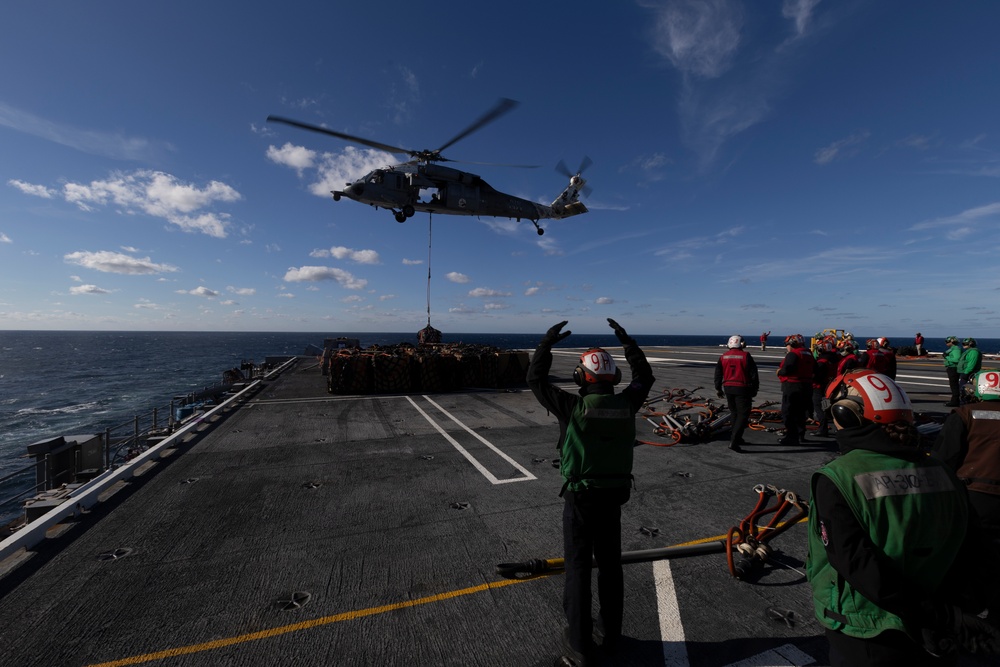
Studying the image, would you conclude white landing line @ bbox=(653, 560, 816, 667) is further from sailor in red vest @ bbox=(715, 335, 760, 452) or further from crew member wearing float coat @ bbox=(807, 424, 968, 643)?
sailor in red vest @ bbox=(715, 335, 760, 452)

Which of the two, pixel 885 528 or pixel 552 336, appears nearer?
pixel 885 528

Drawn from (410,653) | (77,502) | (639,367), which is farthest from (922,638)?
(77,502)

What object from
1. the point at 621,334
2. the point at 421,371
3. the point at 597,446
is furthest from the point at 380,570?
the point at 421,371

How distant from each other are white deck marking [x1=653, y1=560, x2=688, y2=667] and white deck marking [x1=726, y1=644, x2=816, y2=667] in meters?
0.35

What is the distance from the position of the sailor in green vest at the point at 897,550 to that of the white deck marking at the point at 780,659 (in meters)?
1.25

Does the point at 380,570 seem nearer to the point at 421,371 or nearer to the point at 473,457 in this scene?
the point at 473,457

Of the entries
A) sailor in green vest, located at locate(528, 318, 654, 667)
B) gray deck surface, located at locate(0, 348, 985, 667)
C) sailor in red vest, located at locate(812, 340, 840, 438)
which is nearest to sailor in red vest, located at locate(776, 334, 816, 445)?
sailor in red vest, located at locate(812, 340, 840, 438)

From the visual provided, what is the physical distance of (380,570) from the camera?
4.25 m

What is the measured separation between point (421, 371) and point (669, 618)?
14.3 metres

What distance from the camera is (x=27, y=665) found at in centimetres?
308

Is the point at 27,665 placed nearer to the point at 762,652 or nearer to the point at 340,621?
the point at 340,621

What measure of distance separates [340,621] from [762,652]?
3.40m

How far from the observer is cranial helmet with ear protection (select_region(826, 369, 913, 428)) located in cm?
202

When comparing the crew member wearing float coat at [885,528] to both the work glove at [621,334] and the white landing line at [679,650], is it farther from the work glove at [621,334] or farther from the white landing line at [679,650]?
the work glove at [621,334]
